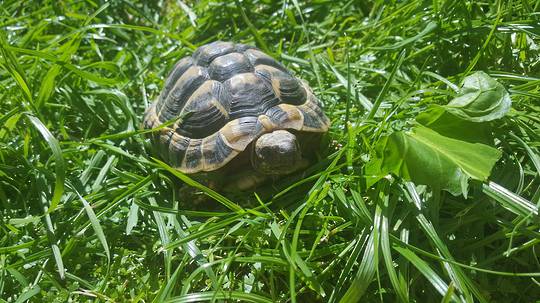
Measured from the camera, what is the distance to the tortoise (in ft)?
6.75

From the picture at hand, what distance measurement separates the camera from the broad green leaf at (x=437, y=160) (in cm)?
168

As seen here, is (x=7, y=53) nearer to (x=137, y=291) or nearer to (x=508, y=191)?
(x=137, y=291)

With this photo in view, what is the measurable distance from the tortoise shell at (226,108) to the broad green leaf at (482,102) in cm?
56

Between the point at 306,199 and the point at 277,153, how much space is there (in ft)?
0.66

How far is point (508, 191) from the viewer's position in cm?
173

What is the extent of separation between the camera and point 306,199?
1.97m

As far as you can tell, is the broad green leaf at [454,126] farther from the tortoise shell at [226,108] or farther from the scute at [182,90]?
the scute at [182,90]

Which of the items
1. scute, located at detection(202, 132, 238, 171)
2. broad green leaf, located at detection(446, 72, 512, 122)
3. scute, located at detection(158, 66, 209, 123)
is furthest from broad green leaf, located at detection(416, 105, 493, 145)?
scute, located at detection(158, 66, 209, 123)

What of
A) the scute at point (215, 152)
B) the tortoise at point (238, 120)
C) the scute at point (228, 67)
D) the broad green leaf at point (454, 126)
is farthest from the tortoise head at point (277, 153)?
the broad green leaf at point (454, 126)

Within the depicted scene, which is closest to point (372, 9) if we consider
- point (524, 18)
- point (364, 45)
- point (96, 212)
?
point (364, 45)

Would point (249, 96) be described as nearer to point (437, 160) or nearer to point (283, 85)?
point (283, 85)

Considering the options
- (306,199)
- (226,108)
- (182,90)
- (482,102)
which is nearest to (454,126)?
(482,102)

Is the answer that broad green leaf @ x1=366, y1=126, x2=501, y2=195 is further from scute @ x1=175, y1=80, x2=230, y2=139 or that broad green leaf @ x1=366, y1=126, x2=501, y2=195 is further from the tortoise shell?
scute @ x1=175, y1=80, x2=230, y2=139

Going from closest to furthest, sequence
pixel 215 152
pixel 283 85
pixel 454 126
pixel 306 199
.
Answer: pixel 454 126
pixel 306 199
pixel 215 152
pixel 283 85
